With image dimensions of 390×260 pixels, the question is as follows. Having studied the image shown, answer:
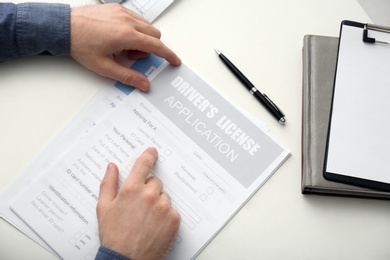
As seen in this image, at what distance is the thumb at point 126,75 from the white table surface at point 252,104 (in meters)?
0.04

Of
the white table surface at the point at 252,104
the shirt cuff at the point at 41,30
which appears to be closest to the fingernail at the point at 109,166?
the white table surface at the point at 252,104

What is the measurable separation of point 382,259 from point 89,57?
0.60 m

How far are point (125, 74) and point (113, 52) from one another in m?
0.05

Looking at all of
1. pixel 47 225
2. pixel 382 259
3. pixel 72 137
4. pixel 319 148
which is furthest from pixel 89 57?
pixel 382 259

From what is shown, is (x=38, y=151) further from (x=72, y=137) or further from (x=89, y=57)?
(x=89, y=57)

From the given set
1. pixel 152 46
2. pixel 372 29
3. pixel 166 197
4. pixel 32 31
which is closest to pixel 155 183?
pixel 166 197

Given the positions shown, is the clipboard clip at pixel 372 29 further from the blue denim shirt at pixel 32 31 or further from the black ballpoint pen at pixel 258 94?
the blue denim shirt at pixel 32 31

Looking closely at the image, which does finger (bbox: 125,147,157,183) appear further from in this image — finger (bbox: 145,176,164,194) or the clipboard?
the clipboard

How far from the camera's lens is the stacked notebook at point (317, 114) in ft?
2.23

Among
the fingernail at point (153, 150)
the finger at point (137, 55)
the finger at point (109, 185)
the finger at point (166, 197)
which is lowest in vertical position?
the finger at point (109, 185)

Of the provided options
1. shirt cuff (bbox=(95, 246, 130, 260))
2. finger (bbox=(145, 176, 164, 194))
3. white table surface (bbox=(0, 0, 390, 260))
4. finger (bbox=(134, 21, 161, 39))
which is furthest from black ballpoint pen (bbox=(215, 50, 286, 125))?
shirt cuff (bbox=(95, 246, 130, 260))

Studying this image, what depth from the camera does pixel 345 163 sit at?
26.8 inches

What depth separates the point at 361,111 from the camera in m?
0.71

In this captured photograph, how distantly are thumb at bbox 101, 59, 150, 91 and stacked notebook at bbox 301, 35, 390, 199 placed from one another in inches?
11.3
